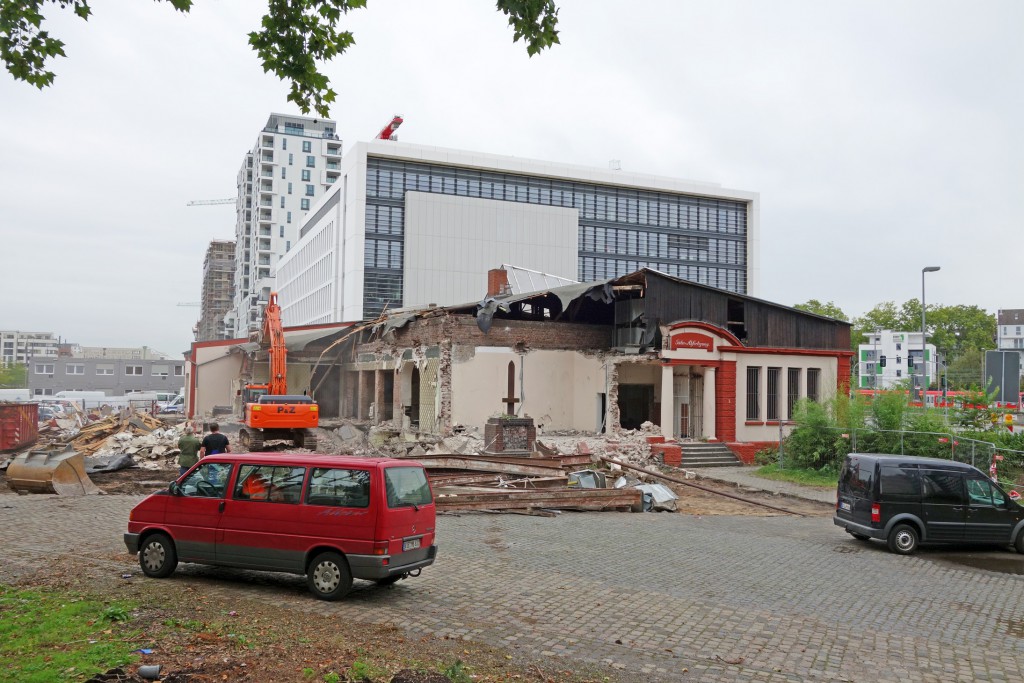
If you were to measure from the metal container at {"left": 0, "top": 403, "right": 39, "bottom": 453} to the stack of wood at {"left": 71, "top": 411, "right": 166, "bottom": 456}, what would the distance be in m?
1.83

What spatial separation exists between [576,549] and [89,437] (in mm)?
24380

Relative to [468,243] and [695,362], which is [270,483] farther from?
[468,243]

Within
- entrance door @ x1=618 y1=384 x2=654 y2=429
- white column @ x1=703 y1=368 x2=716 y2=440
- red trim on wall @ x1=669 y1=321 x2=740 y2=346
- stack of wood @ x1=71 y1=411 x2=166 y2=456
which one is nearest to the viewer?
red trim on wall @ x1=669 y1=321 x2=740 y2=346

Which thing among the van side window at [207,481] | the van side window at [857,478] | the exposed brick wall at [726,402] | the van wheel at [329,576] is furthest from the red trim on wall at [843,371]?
the van side window at [207,481]

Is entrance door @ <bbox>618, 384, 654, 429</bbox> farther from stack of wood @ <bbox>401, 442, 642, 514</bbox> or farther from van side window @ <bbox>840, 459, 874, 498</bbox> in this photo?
van side window @ <bbox>840, 459, 874, 498</bbox>

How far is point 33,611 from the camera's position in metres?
7.60

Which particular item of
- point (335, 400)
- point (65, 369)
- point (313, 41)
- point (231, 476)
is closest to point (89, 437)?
point (335, 400)

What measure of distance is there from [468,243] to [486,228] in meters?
2.14

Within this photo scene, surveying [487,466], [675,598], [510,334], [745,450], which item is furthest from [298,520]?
[745,450]

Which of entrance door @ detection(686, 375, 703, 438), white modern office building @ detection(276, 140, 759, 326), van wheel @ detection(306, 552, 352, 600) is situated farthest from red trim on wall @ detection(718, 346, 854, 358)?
white modern office building @ detection(276, 140, 759, 326)

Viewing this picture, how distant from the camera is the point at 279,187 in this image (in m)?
105

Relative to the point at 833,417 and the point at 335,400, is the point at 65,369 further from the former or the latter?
the point at 833,417

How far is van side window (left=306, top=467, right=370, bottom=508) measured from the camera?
902cm

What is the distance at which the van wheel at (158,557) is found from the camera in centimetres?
982
